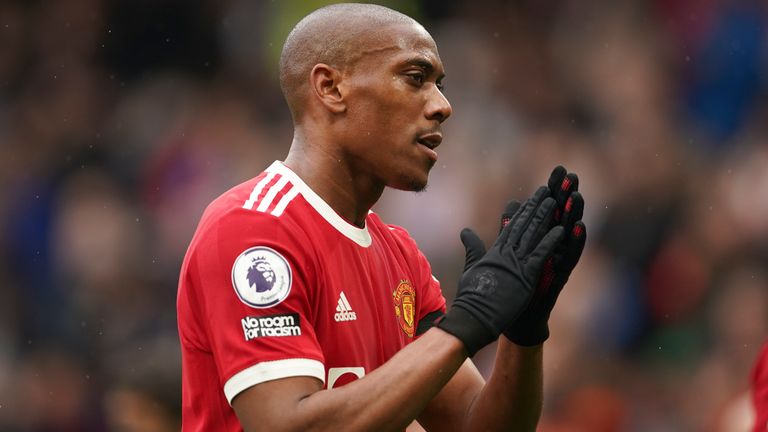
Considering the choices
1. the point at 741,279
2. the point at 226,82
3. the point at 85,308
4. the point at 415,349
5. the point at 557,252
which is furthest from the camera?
the point at 226,82

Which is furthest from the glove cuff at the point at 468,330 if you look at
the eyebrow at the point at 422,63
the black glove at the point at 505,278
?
the eyebrow at the point at 422,63

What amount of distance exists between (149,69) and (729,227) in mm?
4659

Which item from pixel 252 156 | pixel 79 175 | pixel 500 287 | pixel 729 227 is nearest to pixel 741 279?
pixel 729 227

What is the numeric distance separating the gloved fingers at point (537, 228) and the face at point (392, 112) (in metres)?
0.47

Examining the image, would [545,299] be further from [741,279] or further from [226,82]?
[226,82]

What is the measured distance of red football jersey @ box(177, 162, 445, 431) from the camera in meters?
3.37

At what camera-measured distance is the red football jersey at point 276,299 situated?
3369 millimetres

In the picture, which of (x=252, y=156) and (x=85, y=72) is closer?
(x=252, y=156)

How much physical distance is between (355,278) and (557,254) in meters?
0.62

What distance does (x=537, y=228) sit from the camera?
3.57 m

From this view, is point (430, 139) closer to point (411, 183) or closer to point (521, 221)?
point (411, 183)

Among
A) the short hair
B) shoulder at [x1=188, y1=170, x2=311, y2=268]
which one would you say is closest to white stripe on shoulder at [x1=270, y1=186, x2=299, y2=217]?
shoulder at [x1=188, y1=170, x2=311, y2=268]

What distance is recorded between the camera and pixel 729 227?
295 inches

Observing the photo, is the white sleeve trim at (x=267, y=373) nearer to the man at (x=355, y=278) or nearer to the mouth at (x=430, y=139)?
the man at (x=355, y=278)
